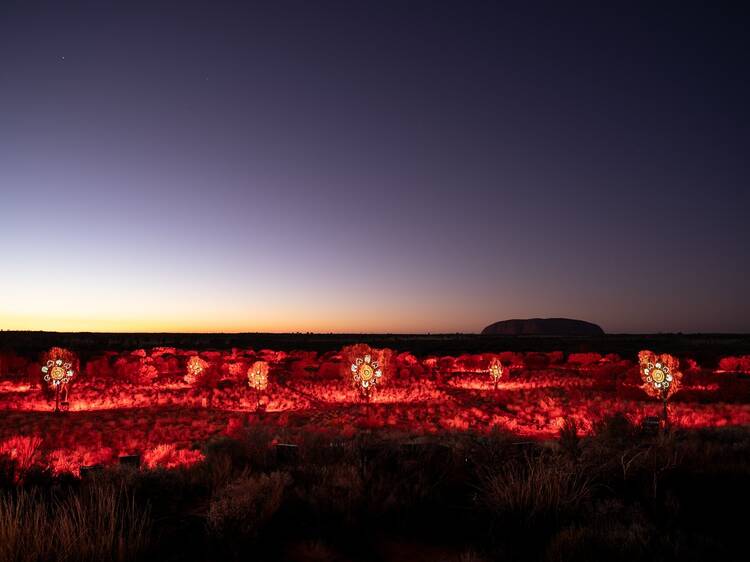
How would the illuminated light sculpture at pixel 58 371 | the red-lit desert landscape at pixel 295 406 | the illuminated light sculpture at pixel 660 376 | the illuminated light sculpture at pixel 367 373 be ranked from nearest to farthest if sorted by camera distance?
the red-lit desert landscape at pixel 295 406 → the illuminated light sculpture at pixel 660 376 → the illuminated light sculpture at pixel 58 371 → the illuminated light sculpture at pixel 367 373


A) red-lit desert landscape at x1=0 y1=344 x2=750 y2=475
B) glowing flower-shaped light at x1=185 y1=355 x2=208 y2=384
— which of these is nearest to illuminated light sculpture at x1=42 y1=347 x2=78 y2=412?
red-lit desert landscape at x1=0 y1=344 x2=750 y2=475

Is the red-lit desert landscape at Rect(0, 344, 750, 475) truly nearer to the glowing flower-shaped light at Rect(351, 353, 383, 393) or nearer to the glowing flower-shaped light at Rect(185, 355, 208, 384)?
the glowing flower-shaped light at Rect(185, 355, 208, 384)

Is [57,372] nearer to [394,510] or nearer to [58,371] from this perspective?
[58,371]

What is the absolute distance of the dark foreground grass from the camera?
187 inches

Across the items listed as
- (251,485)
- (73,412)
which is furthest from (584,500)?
(73,412)

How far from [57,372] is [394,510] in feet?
65.8

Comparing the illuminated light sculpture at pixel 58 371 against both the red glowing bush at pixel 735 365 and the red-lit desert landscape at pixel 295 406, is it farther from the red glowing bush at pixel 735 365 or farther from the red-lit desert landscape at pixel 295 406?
the red glowing bush at pixel 735 365

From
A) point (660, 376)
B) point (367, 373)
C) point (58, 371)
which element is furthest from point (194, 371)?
point (660, 376)

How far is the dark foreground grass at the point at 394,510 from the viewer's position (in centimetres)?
474

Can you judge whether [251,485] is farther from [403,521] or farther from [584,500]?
[584,500]

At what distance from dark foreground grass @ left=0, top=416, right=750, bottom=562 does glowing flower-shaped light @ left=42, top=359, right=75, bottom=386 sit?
16595 millimetres

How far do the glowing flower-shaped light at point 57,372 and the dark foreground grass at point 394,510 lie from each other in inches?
653

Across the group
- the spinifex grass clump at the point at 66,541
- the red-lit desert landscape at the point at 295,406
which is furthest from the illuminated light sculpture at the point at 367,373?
the spinifex grass clump at the point at 66,541

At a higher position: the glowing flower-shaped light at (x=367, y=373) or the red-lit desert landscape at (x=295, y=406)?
the glowing flower-shaped light at (x=367, y=373)
